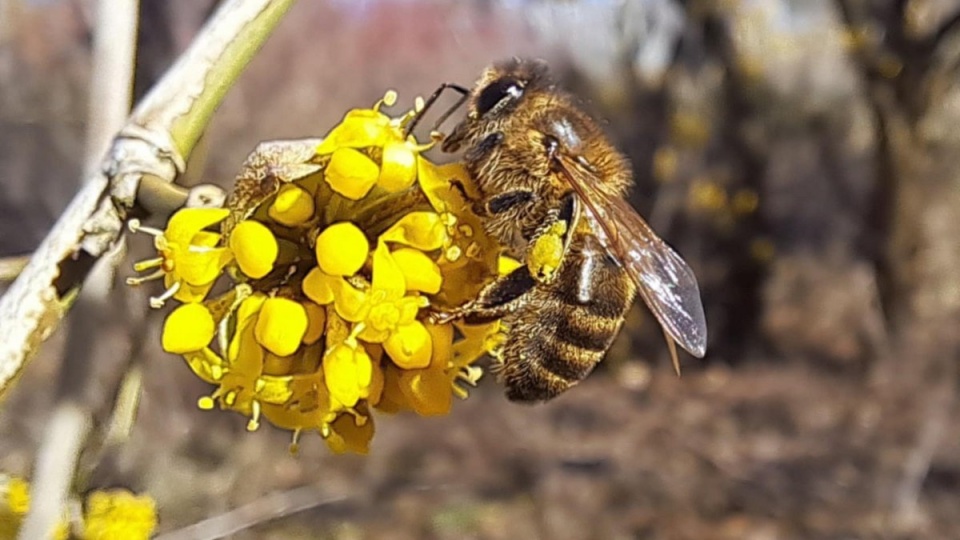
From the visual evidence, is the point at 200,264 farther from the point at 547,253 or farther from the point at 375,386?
the point at 547,253

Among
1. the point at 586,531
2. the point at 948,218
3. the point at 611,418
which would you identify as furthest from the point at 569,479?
the point at 948,218

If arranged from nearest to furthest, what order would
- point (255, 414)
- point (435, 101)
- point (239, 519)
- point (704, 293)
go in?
point (255, 414)
point (435, 101)
point (239, 519)
point (704, 293)

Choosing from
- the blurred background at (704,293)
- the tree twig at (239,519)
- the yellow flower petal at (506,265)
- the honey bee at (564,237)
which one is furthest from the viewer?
the blurred background at (704,293)

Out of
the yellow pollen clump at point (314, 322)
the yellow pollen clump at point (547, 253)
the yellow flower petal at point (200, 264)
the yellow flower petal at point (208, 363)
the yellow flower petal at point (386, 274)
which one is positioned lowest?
the yellow pollen clump at point (547, 253)

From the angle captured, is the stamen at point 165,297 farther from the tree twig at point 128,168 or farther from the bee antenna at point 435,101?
the bee antenna at point 435,101

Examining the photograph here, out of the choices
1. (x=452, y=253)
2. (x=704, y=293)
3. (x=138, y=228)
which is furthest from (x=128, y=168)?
(x=704, y=293)

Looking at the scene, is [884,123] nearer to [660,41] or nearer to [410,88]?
[660,41]

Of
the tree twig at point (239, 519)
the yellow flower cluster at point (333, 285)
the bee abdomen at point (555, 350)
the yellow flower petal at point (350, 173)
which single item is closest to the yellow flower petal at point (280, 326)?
the yellow flower cluster at point (333, 285)
